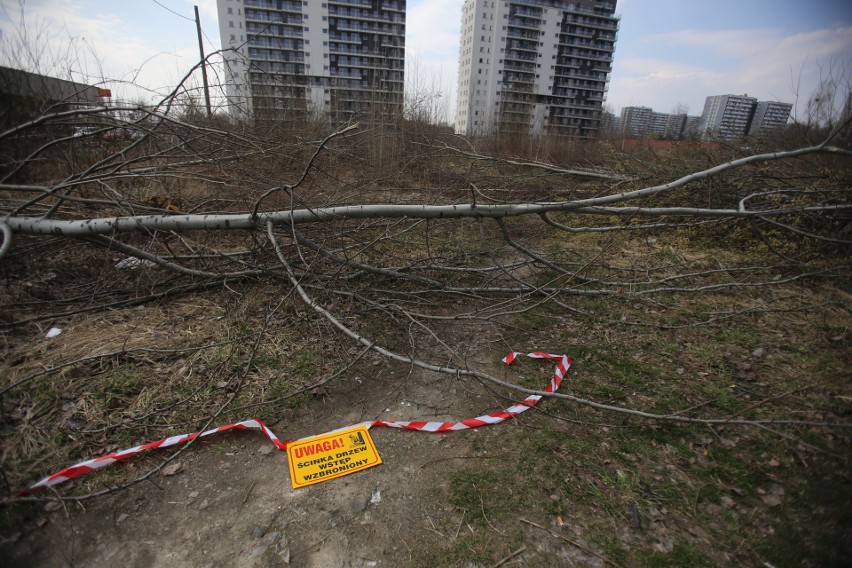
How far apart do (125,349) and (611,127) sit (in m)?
23.9

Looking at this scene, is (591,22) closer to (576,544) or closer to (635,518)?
(635,518)

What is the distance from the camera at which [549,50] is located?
60594 mm

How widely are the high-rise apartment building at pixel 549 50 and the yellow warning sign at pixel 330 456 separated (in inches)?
2530

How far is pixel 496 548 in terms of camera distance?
1501mm

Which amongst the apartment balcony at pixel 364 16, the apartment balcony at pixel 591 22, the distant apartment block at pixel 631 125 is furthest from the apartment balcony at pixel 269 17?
the distant apartment block at pixel 631 125

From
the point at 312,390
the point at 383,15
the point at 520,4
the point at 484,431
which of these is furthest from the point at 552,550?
the point at 520,4

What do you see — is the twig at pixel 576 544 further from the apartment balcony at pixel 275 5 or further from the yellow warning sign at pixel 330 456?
the apartment balcony at pixel 275 5

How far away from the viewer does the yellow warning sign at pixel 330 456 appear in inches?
72.4

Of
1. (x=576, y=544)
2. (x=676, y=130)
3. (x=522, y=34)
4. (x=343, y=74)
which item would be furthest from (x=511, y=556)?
(x=522, y=34)

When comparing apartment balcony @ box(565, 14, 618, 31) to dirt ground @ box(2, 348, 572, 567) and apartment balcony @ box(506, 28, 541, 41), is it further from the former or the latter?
dirt ground @ box(2, 348, 572, 567)

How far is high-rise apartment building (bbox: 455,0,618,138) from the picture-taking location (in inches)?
2338

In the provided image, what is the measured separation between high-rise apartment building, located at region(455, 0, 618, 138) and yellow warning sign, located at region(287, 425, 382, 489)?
211ft

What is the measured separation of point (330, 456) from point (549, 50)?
7370cm

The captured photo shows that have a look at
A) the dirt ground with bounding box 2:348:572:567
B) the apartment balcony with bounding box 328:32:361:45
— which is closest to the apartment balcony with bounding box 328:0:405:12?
the apartment balcony with bounding box 328:32:361:45
